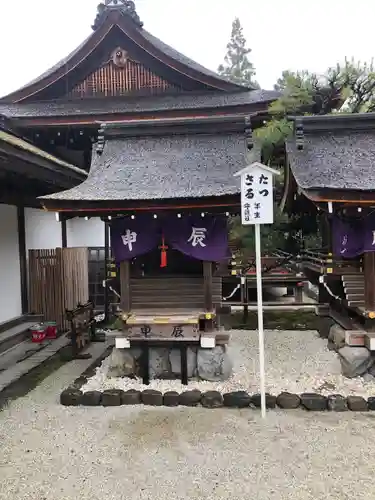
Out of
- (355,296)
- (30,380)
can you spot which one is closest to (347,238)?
(355,296)

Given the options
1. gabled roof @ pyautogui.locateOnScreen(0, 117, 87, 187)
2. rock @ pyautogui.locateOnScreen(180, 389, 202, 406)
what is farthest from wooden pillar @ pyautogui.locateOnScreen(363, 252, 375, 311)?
gabled roof @ pyautogui.locateOnScreen(0, 117, 87, 187)

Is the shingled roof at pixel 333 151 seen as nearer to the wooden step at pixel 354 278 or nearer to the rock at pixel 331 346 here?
the wooden step at pixel 354 278

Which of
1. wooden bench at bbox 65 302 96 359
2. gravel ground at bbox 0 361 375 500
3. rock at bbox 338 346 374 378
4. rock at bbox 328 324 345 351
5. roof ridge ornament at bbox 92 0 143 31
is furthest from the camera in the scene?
roof ridge ornament at bbox 92 0 143 31

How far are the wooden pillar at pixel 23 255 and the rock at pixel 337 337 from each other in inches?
272

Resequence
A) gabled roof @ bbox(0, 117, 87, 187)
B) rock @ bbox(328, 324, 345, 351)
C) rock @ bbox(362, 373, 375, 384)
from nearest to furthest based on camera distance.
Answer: rock @ bbox(362, 373, 375, 384) < gabled roof @ bbox(0, 117, 87, 187) < rock @ bbox(328, 324, 345, 351)

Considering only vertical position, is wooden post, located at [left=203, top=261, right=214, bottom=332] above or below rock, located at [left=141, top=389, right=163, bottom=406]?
above

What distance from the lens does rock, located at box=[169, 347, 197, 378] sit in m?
6.81

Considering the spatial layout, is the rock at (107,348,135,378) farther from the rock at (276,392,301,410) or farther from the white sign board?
the white sign board

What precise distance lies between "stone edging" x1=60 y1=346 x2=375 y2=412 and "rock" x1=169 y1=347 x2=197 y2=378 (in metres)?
0.79

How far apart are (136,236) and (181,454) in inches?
132

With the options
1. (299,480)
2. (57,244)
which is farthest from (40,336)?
(299,480)

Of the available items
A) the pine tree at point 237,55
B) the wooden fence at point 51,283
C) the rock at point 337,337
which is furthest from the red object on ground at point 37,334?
the pine tree at point 237,55

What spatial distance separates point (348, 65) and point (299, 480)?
12.2 metres

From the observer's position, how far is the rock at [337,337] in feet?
24.0
